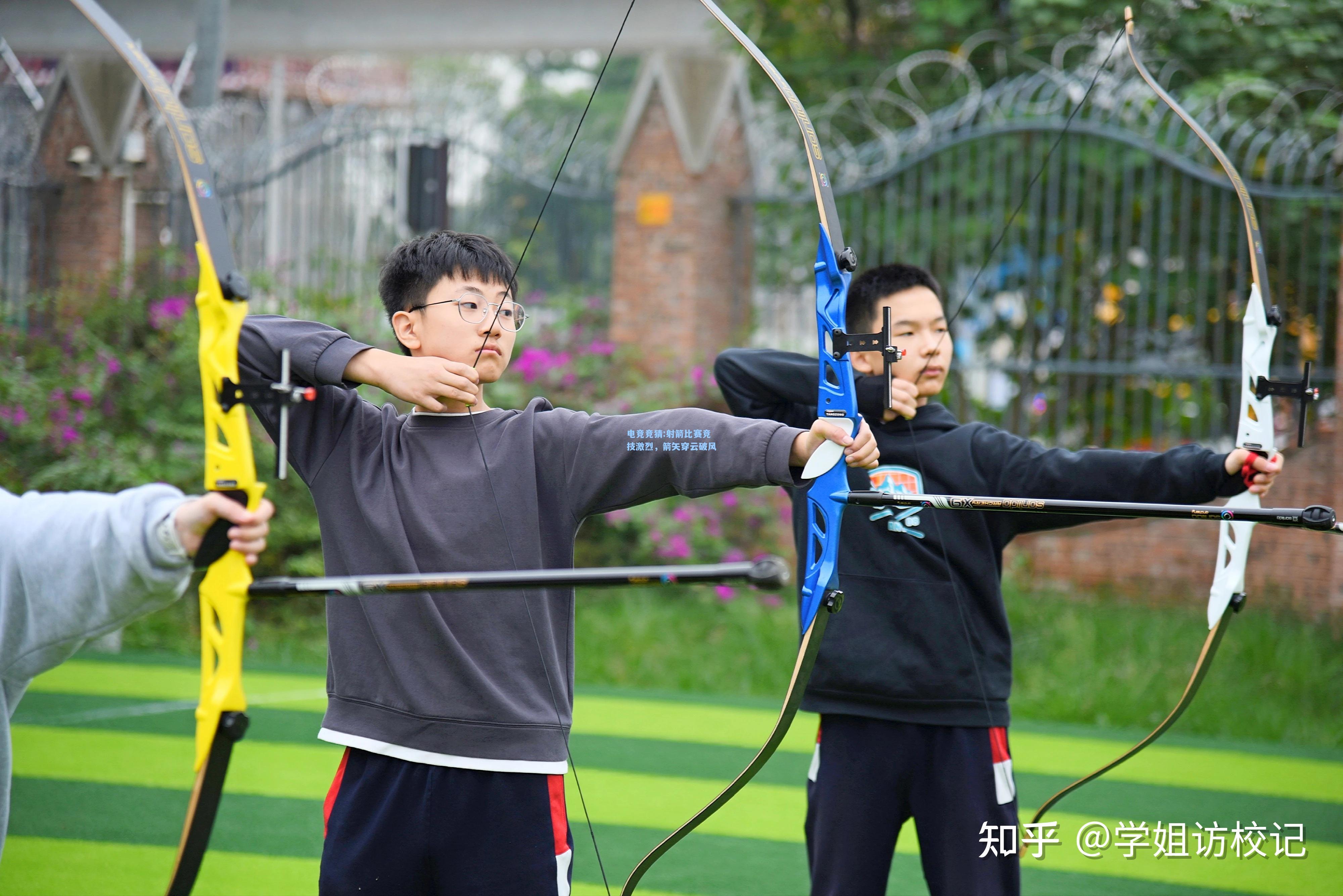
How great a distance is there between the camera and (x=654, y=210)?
7.91 meters

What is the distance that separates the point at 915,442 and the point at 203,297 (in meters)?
1.50

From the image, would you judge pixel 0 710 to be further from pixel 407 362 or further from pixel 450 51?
pixel 450 51

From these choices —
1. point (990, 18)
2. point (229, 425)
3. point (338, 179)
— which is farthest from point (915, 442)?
point (338, 179)

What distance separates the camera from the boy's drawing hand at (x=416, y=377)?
1.88 m

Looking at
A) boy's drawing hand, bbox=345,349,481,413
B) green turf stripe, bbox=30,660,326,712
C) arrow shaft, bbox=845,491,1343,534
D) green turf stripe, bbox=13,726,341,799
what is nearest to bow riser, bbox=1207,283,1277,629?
arrow shaft, bbox=845,491,1343,534

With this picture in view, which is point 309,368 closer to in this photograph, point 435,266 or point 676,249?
point 435,266

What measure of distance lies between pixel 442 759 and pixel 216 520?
59 centimetres

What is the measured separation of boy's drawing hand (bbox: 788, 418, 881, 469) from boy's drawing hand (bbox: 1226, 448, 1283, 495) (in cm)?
96

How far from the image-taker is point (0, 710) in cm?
164

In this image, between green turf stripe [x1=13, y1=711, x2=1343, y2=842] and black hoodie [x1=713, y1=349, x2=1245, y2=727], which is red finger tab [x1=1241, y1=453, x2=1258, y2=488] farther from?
green turf stripe [x1=13, y1=711, x2=1343, y2=842]

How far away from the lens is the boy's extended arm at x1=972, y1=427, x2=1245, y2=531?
2488 millimetres

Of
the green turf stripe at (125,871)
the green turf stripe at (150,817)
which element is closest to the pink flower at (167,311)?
the green turf stripe at (150,817)

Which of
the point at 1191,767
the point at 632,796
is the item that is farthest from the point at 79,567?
the point at 1191,767

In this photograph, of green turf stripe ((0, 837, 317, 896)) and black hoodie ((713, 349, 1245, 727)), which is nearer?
black hoodie ((713, 349, 1245, 727))
